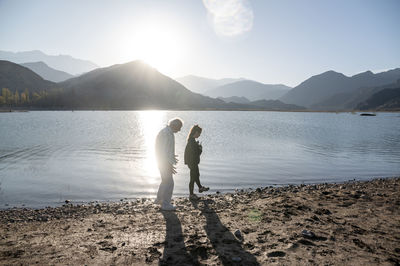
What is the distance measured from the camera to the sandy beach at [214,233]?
20.1 feet

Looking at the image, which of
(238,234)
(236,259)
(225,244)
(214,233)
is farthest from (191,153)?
(236,259)

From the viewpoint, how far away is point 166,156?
9.91 m

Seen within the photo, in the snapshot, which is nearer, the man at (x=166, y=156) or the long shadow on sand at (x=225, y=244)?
the long shadow on sand at (x=225, y=244)

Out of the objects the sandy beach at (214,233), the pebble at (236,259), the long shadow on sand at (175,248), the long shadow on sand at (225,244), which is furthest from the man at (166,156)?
the pebble at (236,259)

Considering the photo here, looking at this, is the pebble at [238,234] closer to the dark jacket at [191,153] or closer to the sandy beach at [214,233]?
the sandy beach at [214,233]

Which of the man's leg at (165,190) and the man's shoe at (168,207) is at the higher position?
the man's leg at (165,190)

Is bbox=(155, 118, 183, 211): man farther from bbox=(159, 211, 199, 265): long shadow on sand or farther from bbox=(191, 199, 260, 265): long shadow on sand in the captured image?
bbox=(191, 199, 260, 265): long shadow on sand

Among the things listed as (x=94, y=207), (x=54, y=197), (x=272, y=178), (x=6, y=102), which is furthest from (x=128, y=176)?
(x=6, y=102)

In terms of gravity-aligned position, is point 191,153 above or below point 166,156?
below

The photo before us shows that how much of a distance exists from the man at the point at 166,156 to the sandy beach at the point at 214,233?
0.60 metres

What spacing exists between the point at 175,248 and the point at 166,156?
3.91 meters

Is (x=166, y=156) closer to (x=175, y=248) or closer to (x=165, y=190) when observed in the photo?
(x=165, y=190)

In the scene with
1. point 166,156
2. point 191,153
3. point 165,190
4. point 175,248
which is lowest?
point 175,248

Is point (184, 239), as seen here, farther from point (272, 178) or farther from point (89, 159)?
point (89, 159)
